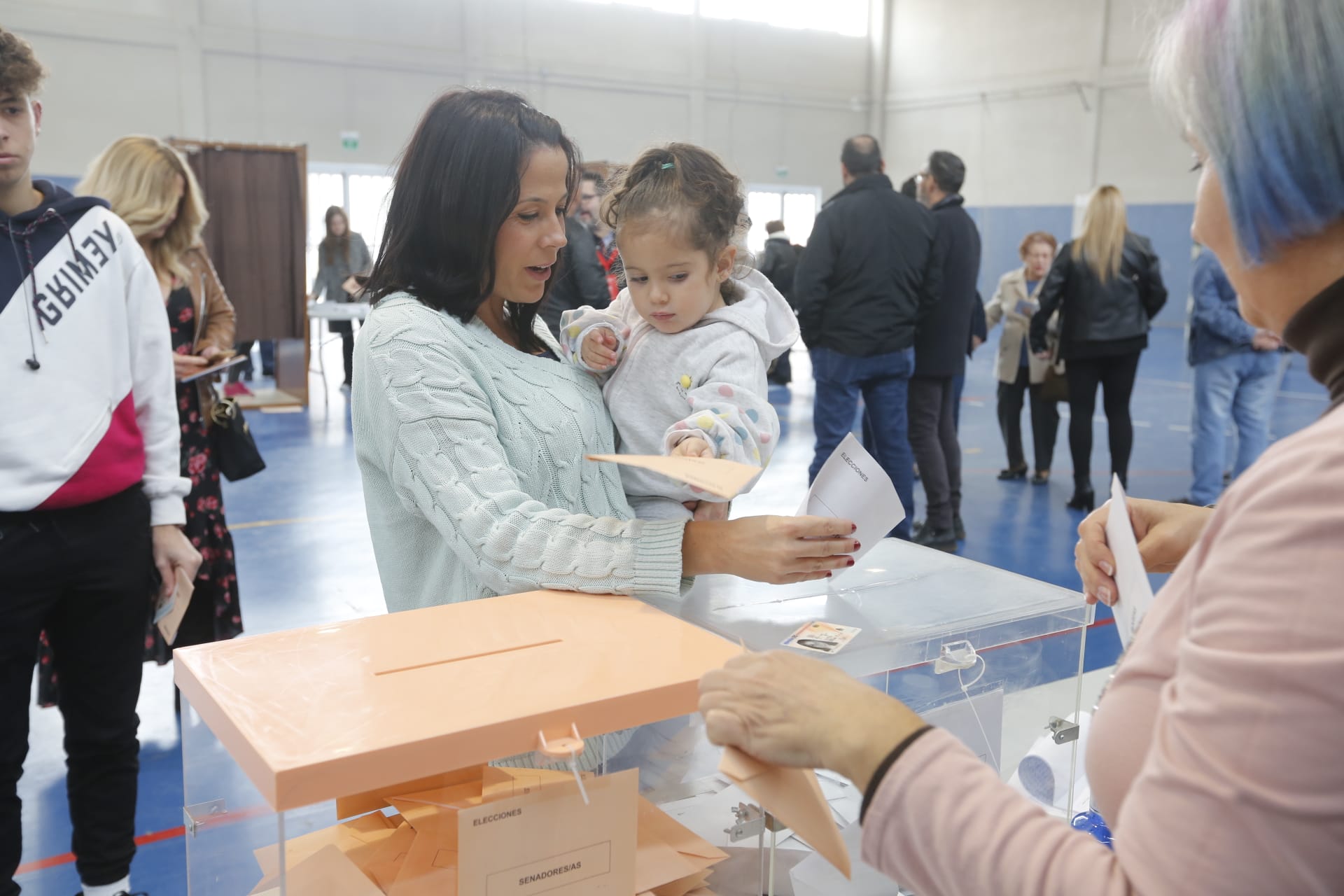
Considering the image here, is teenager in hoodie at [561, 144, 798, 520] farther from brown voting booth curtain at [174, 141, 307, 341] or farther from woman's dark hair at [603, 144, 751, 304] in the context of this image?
brown voting booth curtain at [174, 141, 307, 341]

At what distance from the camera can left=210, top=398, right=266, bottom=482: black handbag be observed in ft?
9.95

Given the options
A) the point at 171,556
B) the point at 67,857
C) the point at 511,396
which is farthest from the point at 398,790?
the point at 67,857

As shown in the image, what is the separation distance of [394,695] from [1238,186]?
2.46 ft

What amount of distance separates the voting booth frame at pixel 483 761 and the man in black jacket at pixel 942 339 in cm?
365

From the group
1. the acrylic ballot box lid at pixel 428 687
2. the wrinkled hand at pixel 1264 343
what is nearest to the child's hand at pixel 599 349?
the acrylic ballot box lid at pixel 428 687

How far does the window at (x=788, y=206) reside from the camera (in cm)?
1644

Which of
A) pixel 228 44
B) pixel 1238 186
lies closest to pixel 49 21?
pixel 228 44

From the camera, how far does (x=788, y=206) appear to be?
1694 cm

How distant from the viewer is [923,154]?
1627 centimetres

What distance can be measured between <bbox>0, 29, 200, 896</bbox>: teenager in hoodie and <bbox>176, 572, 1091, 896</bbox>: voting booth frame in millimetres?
931

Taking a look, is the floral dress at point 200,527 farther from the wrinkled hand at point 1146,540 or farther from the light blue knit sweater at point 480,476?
the wrinkled hand at point 1146,540

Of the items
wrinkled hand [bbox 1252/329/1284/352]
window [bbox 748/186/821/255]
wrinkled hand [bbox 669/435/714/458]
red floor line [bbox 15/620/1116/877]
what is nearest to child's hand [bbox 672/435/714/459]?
wrinkled hand [bbox 669/435/714/458]

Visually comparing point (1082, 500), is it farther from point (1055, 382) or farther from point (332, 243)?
point (332, 243)

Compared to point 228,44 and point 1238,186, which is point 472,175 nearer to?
point 1238,186
